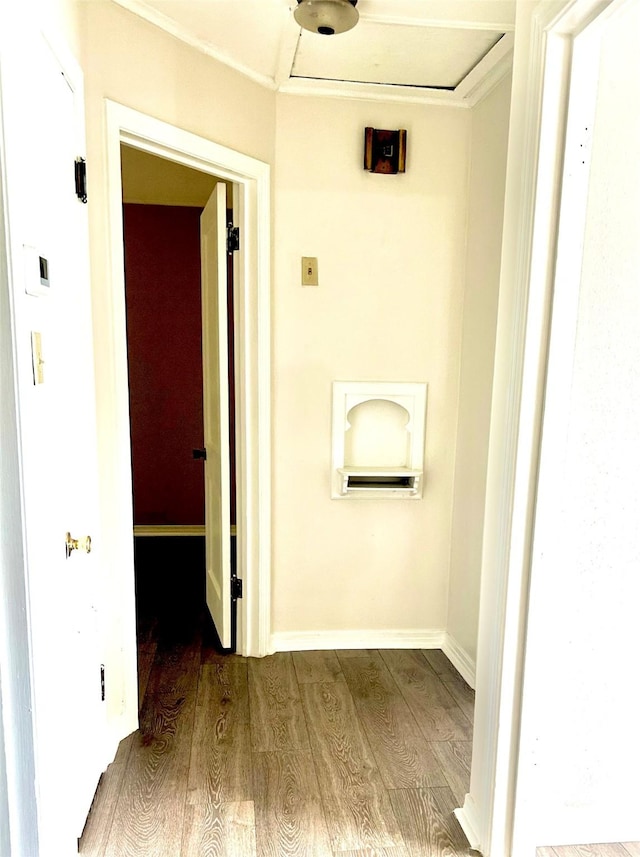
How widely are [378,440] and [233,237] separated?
1.13m

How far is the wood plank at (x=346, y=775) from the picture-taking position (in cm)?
165

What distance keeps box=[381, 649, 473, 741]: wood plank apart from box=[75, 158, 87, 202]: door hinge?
2.19 meters

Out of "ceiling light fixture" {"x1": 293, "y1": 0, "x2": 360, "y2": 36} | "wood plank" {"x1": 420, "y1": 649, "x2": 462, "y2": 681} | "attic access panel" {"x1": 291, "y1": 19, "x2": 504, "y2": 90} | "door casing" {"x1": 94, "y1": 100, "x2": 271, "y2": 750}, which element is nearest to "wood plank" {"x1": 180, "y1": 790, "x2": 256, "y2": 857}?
"door casing" {"x1": 94, "y1": 100, "x2": 271, "y2": 750}

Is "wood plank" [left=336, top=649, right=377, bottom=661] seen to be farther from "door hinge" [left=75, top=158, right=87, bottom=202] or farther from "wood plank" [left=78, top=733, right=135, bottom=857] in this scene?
"door hinge" [left=75, top=158, right=87, bottom=202]

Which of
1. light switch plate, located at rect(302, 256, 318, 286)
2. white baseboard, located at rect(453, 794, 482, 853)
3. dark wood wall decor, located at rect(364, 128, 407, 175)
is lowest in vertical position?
white baseboard, located at rect(453, 794, 482, 853)

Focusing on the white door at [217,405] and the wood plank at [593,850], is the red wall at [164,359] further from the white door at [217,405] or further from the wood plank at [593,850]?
the wood plank at [593,850]

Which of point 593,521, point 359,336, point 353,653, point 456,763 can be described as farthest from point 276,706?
point 359,336

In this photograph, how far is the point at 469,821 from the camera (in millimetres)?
1650

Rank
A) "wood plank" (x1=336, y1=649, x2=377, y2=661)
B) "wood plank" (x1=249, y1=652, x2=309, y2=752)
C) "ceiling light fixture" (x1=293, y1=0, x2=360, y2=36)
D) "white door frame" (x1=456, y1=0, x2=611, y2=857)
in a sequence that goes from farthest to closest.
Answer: "wood plank" (x1=336, y1=649, x2=377, y2=661) < "wood plank" (x1=249, y1=652, x2=309, y2=752) < "ceiling light fixture" (x1=293, y1=0, x2=360, y2=36) < "white door frame" (x1=456, y1=0, x2=611, y2=857)

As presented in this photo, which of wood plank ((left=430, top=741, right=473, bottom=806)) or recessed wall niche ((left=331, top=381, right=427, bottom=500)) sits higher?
recessed wall niche ((left=331, top=381, right=427, bottom=500))

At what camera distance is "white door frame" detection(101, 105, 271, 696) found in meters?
1.80

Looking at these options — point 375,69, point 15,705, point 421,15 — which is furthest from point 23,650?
point 375,69

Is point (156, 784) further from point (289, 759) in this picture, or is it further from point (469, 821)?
point (469, 821)

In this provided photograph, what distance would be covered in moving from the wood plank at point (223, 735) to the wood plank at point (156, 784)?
0.04 meters
